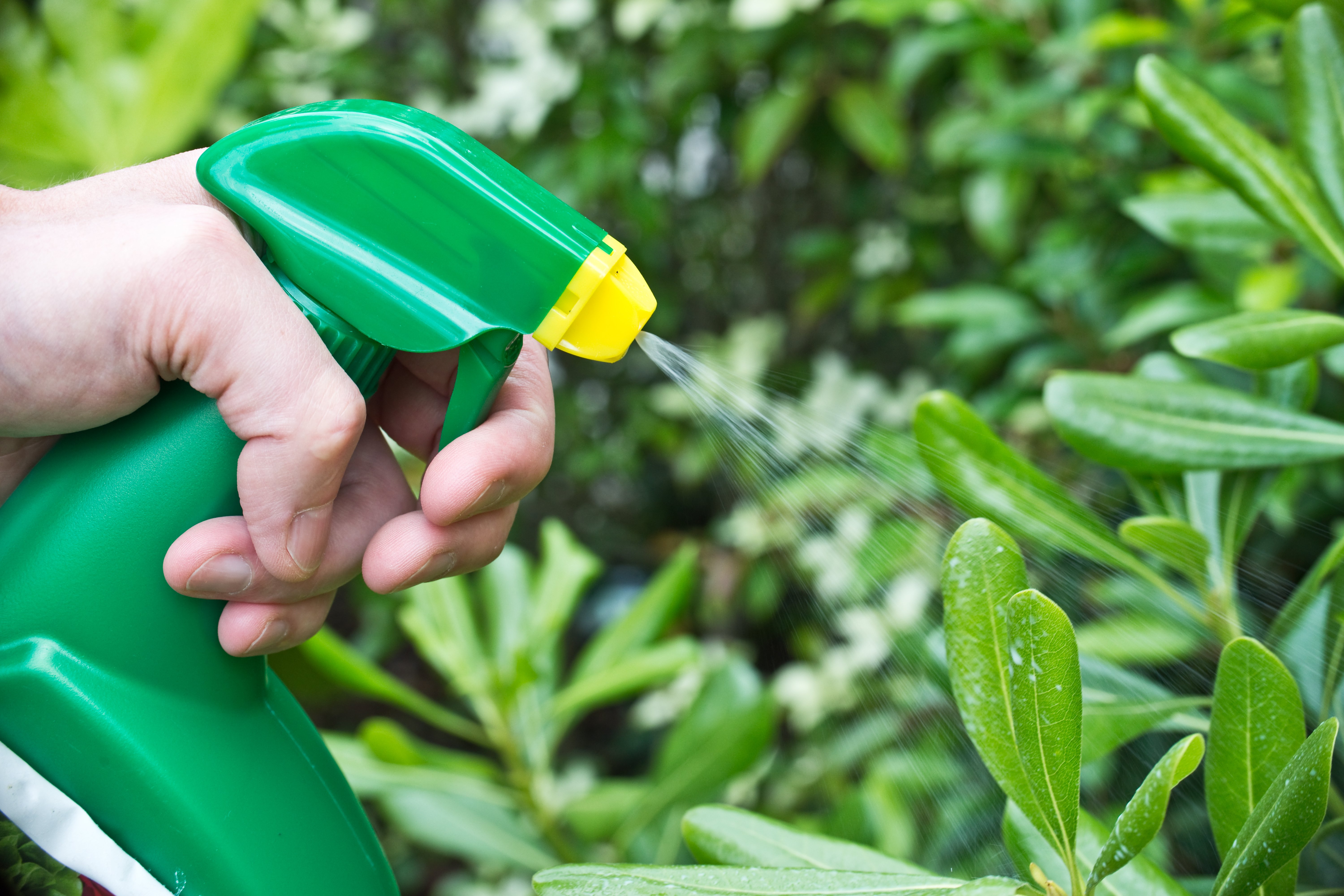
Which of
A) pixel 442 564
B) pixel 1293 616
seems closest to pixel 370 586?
pixel 442 564

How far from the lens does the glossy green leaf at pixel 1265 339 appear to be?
1.67 ft

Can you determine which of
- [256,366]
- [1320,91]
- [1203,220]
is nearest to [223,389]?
[256,366]

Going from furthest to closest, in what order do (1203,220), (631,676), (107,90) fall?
1. (107,90)
2. (631,676)
3. (1203,220)

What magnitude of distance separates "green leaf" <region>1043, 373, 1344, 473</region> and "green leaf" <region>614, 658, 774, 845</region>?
561 mm

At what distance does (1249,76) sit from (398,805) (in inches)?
48.9

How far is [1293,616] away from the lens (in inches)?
21.5

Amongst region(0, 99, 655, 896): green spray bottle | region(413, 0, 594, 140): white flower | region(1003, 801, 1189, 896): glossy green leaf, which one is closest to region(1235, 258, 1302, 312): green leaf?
region(1003, 801, 1189, 896): glossy green leaf

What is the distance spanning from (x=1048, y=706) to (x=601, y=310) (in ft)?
0.91

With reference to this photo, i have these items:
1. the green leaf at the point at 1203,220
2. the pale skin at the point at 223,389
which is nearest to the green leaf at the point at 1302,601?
the green leaf at the point at 1203,220

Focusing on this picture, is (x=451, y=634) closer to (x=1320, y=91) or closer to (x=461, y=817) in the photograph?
(x=461, y=817)

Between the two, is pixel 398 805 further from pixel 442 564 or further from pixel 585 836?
pixel 442 564

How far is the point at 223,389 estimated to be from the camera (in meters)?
0.42

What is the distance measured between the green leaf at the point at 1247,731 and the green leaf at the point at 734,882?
0.13 m

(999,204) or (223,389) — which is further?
(999,204)
